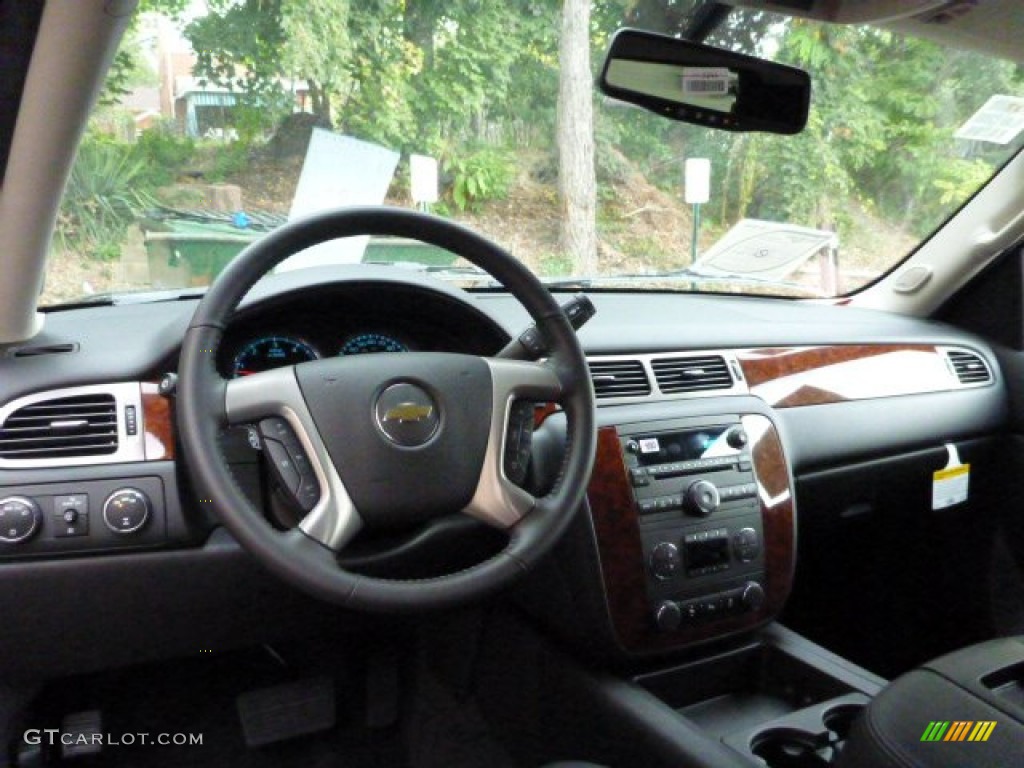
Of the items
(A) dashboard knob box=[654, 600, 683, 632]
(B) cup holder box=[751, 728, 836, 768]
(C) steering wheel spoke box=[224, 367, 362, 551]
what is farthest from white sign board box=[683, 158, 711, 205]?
(C) steering wheel spoke box=[224, 367, 362, 551]

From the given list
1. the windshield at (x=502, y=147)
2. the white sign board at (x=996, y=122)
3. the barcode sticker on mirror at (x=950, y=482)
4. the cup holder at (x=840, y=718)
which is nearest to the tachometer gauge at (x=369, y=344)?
the windshield at (x=502, y=147)

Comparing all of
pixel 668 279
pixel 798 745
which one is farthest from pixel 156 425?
pixel 668 279

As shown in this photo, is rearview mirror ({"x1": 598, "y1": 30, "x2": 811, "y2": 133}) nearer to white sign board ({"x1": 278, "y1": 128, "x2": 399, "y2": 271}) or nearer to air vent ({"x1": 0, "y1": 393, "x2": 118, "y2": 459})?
white sign board ({"x1": 278, "y1": 128, "x2": 399, "y2": 271})

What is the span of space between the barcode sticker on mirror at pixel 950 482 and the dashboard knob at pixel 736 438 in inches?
39.8

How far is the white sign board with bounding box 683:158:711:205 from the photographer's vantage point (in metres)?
2.71

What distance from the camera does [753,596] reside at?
2.19 m

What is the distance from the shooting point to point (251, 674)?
96.7 inches

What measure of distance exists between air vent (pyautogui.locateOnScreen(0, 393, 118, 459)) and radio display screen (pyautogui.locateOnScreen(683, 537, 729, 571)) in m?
1.23

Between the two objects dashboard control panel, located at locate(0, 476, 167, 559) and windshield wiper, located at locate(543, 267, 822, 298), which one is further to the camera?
windshield wiper, located at locate(543, 267, 822, 298)

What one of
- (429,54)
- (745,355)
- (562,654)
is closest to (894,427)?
(745,355)

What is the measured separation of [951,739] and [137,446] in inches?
59.8

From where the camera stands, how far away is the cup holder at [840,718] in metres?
2.02

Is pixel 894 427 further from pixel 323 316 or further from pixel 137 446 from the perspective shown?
pixel 137 446

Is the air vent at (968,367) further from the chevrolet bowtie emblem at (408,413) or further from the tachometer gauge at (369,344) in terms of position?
the chevrolet bowtie emblem at (408,413)
